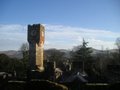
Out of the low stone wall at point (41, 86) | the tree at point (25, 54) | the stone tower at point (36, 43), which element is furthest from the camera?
the tree at point (25, 54)

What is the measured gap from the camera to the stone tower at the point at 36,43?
55250 millimetres

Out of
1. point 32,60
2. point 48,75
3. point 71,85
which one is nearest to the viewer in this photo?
point 71,85

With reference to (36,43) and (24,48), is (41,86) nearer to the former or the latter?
(36,43)

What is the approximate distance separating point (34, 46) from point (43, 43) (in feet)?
8.42

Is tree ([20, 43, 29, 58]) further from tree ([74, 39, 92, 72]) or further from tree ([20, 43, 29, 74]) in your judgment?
tree ([74, 39, 92, 72])

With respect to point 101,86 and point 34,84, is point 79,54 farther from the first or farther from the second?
point 34,84

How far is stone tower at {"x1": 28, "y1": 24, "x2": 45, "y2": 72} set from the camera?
2175 inches

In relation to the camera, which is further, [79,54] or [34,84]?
[79,54]

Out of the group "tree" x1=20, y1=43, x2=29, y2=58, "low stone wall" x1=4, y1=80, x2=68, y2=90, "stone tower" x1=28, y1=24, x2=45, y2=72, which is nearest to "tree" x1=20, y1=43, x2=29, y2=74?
"tree" x1=20, y1=43, x2=29, y2=58

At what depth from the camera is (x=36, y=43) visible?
5562 cm

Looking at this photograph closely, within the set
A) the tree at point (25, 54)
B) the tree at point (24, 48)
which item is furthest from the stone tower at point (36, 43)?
the tree at point (24, 48)

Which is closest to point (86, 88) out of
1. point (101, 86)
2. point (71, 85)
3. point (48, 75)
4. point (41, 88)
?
point (101, 86)

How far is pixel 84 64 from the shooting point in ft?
211

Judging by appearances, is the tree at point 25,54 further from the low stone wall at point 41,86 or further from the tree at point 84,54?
the low stone wall at point 41,86
